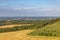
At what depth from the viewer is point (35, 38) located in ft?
49.8

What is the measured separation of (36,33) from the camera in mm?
17078

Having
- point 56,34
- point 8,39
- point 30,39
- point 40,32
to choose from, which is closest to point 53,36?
point 56,34

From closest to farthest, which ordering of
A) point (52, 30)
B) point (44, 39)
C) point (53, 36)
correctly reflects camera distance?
Result: point (44, 39)
point (53, 36)
point (52, 30)

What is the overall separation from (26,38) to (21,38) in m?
0.47

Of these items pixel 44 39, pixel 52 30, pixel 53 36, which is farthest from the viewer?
pixel 52 30

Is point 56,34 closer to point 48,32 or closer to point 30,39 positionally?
point 48,32

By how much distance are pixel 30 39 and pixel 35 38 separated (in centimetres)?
61

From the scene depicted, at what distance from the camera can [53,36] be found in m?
16.2

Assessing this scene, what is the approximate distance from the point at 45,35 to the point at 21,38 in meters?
2.75

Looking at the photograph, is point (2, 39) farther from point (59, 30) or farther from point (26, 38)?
point (59, 30)

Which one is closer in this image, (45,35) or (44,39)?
(44,39)

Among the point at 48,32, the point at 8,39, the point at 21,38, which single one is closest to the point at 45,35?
the point at 48,32

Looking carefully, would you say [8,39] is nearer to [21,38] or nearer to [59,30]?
[21,38]

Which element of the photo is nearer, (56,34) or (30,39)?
(30,39)
